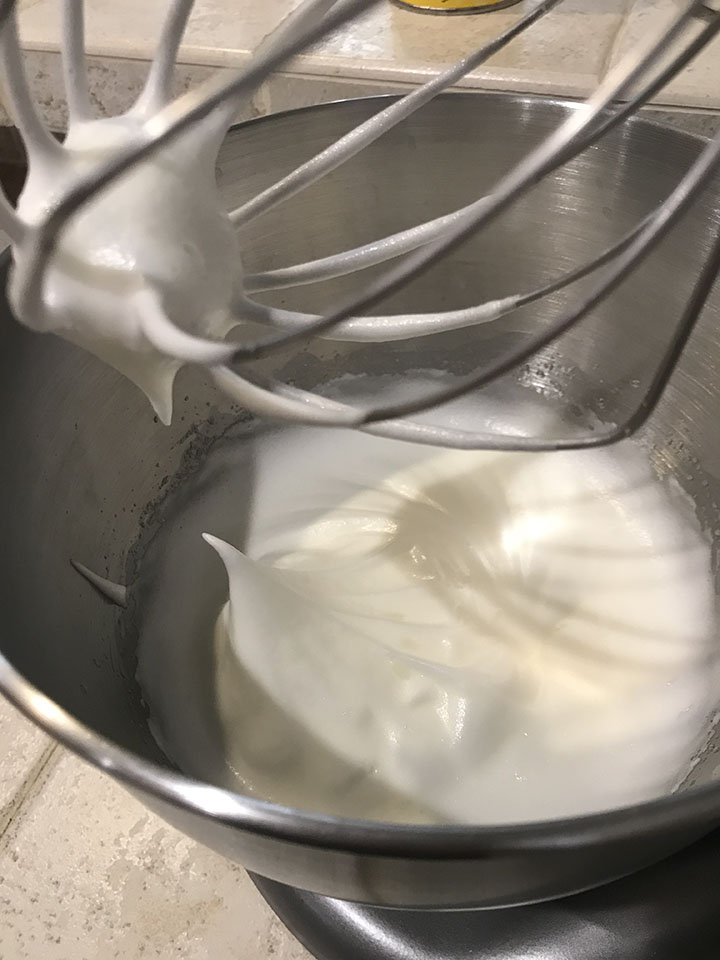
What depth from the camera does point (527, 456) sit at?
60cm

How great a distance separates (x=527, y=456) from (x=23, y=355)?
0.34m

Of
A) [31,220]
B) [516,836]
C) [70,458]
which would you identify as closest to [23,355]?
[70,458]

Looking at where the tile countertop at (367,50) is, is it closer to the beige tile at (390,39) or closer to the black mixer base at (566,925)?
the beige tile at (390,39)

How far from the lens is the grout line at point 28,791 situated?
0.44 m

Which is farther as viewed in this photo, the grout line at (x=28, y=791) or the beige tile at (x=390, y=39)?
the beige tile at (x=390, y=39)

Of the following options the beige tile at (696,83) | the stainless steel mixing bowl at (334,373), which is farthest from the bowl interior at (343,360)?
the beige tile at (696,83)

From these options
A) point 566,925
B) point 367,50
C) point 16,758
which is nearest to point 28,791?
point 16,758

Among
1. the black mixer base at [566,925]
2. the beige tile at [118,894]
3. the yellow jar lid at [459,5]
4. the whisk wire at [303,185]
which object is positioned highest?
the yellow jar lid at [459,5]

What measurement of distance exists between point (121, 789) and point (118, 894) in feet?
0.19

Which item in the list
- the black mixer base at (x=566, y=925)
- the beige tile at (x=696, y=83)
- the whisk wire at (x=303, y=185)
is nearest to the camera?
the whisk wire at (x=303, y=185)

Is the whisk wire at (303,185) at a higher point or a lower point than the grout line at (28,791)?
higher

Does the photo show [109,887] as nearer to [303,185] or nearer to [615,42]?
[303,185]

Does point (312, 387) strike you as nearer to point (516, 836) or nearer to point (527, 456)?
point (527, 456)

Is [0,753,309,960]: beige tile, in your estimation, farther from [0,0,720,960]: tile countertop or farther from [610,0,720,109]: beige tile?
[610,0,720,109]: beige tile
